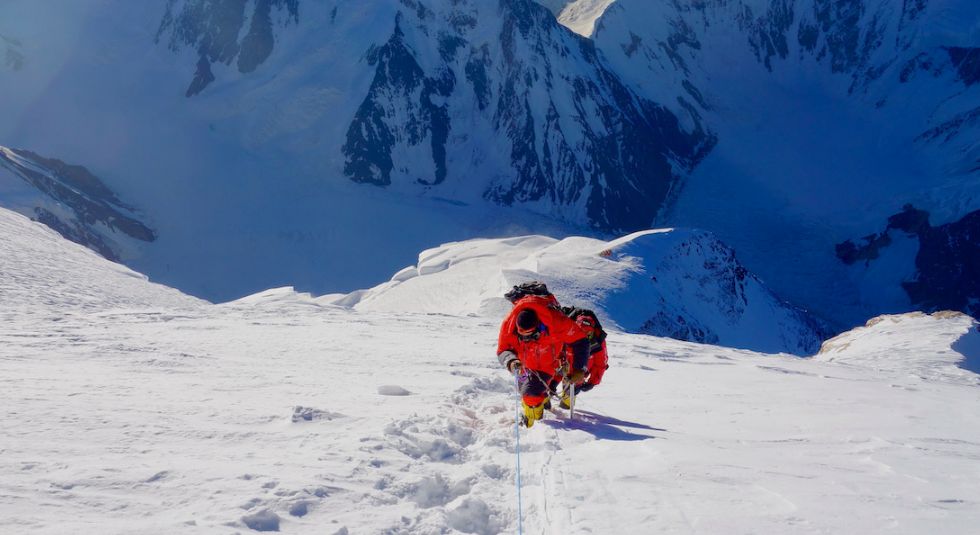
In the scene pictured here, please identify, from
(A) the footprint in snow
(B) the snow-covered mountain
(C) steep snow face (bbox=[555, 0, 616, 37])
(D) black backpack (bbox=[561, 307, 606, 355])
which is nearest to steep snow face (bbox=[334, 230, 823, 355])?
(B) the snow-covered mountain

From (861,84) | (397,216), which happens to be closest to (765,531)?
Result: (397,216)

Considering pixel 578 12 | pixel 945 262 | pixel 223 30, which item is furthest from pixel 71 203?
pixel 578 12

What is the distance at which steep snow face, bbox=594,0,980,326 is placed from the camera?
8369 cm

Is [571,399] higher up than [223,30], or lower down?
lower down

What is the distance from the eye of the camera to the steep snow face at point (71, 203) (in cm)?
5403

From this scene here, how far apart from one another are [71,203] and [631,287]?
42.9m

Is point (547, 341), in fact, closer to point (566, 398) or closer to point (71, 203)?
point (566, 398)

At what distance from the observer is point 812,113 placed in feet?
369

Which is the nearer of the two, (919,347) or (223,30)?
(919,347)

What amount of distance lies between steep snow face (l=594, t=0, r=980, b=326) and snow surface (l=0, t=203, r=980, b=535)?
237 ft

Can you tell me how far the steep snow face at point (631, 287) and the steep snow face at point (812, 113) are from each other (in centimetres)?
3246

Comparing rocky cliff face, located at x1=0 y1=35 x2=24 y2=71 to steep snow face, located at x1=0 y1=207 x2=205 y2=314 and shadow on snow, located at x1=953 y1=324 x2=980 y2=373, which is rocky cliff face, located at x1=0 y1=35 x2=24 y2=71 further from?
shadow on snow, located at x1=953 y1=324 x2=980 y2=373

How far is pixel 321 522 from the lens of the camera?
479 centimetres

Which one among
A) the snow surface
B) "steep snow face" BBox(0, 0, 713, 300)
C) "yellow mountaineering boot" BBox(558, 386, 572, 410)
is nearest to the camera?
the snow surface
